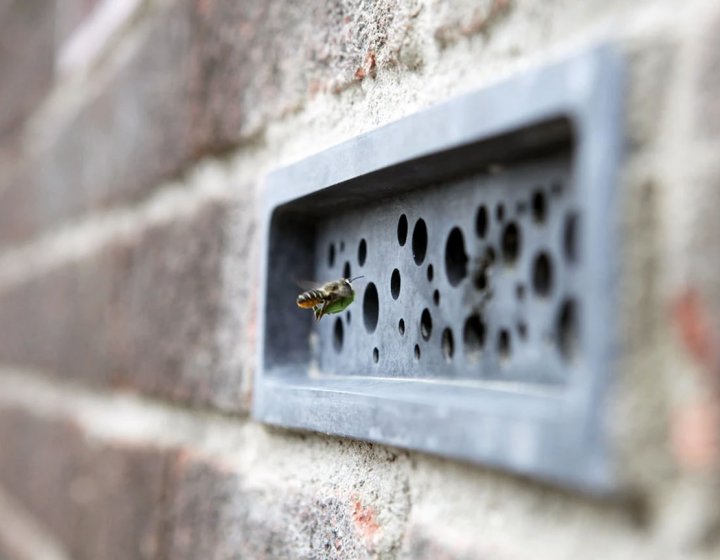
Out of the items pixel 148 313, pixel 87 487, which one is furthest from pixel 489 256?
pixel 87 487

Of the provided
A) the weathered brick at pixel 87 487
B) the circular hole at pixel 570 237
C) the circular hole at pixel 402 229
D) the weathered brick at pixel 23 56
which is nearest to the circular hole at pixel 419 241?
the circular hole at pixel 402 229

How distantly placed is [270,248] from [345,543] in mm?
196

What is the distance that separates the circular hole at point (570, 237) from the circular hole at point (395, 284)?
15 cm

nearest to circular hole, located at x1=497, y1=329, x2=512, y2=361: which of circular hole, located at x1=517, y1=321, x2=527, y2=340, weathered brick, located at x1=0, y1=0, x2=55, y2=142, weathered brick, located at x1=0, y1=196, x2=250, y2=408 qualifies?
circular hole, located at x1=517, y1=321, x2=527, y2=340

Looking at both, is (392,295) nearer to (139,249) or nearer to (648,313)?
(648,313)

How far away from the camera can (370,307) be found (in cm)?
52

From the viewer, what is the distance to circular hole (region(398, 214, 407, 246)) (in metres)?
0.48

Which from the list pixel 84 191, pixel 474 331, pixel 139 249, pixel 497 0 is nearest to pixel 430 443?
pixel 474 331

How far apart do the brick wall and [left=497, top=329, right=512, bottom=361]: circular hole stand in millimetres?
54

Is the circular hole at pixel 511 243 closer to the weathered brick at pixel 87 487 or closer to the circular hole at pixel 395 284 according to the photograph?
the circular hole at pixel 395 284

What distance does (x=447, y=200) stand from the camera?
439mm

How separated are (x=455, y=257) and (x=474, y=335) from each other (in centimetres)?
4

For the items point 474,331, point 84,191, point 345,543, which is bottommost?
point 345,543

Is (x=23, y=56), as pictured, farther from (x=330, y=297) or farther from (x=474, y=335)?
(x=474, y=335)
